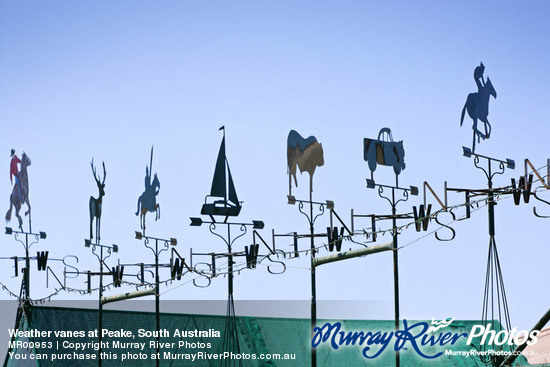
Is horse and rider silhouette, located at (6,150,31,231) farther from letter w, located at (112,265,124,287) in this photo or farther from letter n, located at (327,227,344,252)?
letter n, located at (327,227,344,252)

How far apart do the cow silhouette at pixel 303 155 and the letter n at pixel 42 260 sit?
8458 mm

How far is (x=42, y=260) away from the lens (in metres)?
24.9

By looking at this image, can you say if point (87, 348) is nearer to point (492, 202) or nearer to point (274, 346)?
point (274, 346)

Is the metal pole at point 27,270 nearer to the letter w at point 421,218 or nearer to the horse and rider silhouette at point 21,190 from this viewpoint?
the horse and rider silhouette at point 21,190

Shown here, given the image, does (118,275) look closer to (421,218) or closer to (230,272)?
(230,272)

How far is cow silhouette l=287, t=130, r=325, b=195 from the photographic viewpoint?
19.4 m

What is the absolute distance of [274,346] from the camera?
28.6m

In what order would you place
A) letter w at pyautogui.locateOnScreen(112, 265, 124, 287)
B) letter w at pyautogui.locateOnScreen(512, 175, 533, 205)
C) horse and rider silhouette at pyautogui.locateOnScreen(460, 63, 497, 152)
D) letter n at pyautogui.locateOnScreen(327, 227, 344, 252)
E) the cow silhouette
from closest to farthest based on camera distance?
1. letter w at pyautogui.locateOnScreen(512, 175, 533, 205)
2. horse and rider silhouette at pyautogui.locateOnScreen(460, 63, 497, 152)
3. letter n at pyautogui.locateOnScreen(327, 227, 344, 252)
4. the cow silhouette
5. letter w at pyautogui.locateOnScreen(112, 265, 124, 287)

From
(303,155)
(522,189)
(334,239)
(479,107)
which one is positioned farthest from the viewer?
(303,155)

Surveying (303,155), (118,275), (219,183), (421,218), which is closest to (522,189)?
(421,218)

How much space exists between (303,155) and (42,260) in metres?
8.76

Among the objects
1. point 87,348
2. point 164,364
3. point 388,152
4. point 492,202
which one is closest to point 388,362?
point 164,364

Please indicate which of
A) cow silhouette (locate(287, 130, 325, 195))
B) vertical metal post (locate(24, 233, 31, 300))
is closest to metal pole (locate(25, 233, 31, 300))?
vertical metal post (locate(24, 233, 31, 300))

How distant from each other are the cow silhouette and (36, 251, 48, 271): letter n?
8.46 meters
